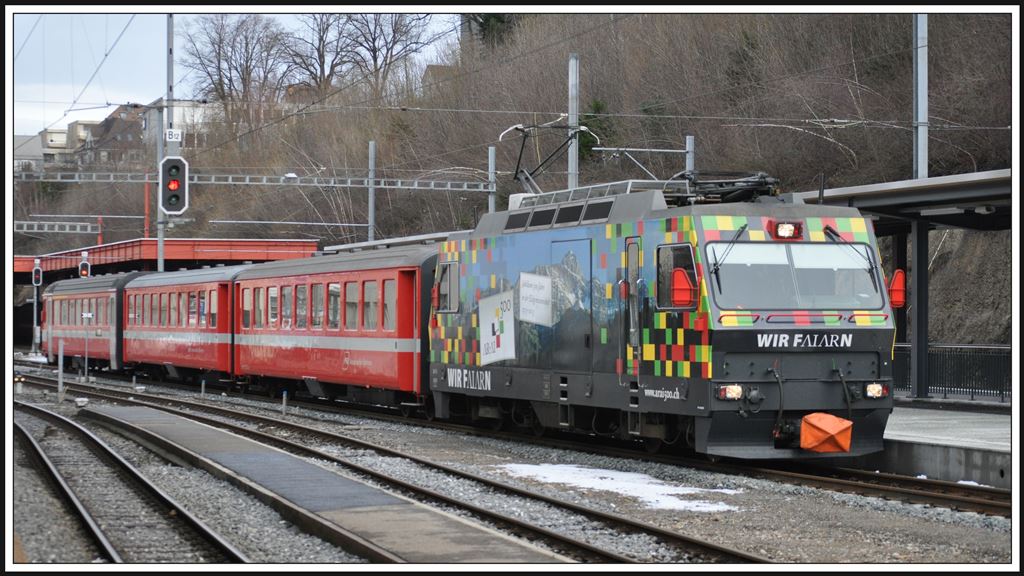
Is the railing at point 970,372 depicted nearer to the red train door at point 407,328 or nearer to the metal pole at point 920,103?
the metal pole at point 920,103

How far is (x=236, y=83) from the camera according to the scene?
1556 inches

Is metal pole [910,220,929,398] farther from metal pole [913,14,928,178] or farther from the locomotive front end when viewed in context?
the locomotive front end

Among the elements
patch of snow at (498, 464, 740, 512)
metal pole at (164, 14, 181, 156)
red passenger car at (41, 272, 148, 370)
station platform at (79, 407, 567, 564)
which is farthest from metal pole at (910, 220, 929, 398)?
red passenger car at (41, 272, 148, 370)

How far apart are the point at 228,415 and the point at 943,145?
22.1 metres

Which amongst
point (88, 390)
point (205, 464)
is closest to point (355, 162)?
point (88, 390)

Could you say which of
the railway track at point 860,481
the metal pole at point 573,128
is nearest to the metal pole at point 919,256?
the metal pole at point 573,128

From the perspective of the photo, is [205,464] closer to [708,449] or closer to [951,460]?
[708,449]

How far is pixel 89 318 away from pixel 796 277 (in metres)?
34.0

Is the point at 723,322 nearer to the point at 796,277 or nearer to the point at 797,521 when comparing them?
the point at 796,277

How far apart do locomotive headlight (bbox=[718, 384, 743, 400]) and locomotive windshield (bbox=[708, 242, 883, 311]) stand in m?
0.82

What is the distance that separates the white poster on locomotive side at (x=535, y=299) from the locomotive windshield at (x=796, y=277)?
11.1 ft

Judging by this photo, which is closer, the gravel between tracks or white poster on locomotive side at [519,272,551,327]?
the gravel between tracks

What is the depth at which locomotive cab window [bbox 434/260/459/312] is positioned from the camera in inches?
786

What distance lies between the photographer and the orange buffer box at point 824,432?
14.3 meters
